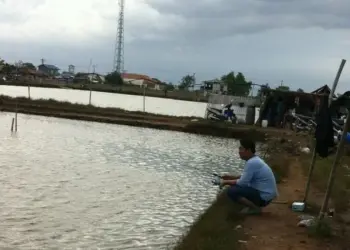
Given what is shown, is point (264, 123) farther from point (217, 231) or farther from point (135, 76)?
point (135, 76)

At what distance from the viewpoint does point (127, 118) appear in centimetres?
2973

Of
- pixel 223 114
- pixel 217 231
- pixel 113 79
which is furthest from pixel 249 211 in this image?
pixel 113 79

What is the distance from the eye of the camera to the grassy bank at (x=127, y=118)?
26188 mm

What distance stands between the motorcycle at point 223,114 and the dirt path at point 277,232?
19.7m

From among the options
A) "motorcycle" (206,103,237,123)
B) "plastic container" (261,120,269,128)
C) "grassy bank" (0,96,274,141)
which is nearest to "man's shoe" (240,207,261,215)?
"grassy bank" (0,96,274,141)

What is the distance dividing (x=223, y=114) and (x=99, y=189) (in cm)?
1988

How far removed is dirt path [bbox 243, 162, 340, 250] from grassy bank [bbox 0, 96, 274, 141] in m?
16.3

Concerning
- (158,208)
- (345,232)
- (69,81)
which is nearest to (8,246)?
(158,208)

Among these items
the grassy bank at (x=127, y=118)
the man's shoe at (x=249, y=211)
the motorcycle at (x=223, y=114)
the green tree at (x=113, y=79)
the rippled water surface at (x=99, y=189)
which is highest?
the green tree at (x=113, y=79)

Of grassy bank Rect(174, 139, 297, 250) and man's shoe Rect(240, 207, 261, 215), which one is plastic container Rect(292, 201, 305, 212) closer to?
man's shoe Rect(240, 207, 261, 215)

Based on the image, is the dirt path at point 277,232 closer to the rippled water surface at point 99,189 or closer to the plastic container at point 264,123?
the rippled water surface at point 99,189

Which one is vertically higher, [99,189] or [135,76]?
[135,76]

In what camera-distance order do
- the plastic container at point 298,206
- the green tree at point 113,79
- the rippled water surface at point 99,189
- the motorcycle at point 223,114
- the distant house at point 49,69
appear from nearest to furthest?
the rippled water surface at point 99,189, the plastic container at point 298,206, the motorcycle at point 223,114, the green tree at point 113,79, the distant house at point 49,69

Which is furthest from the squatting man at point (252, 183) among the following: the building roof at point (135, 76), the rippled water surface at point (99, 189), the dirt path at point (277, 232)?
the building roof at point (135, 76)
